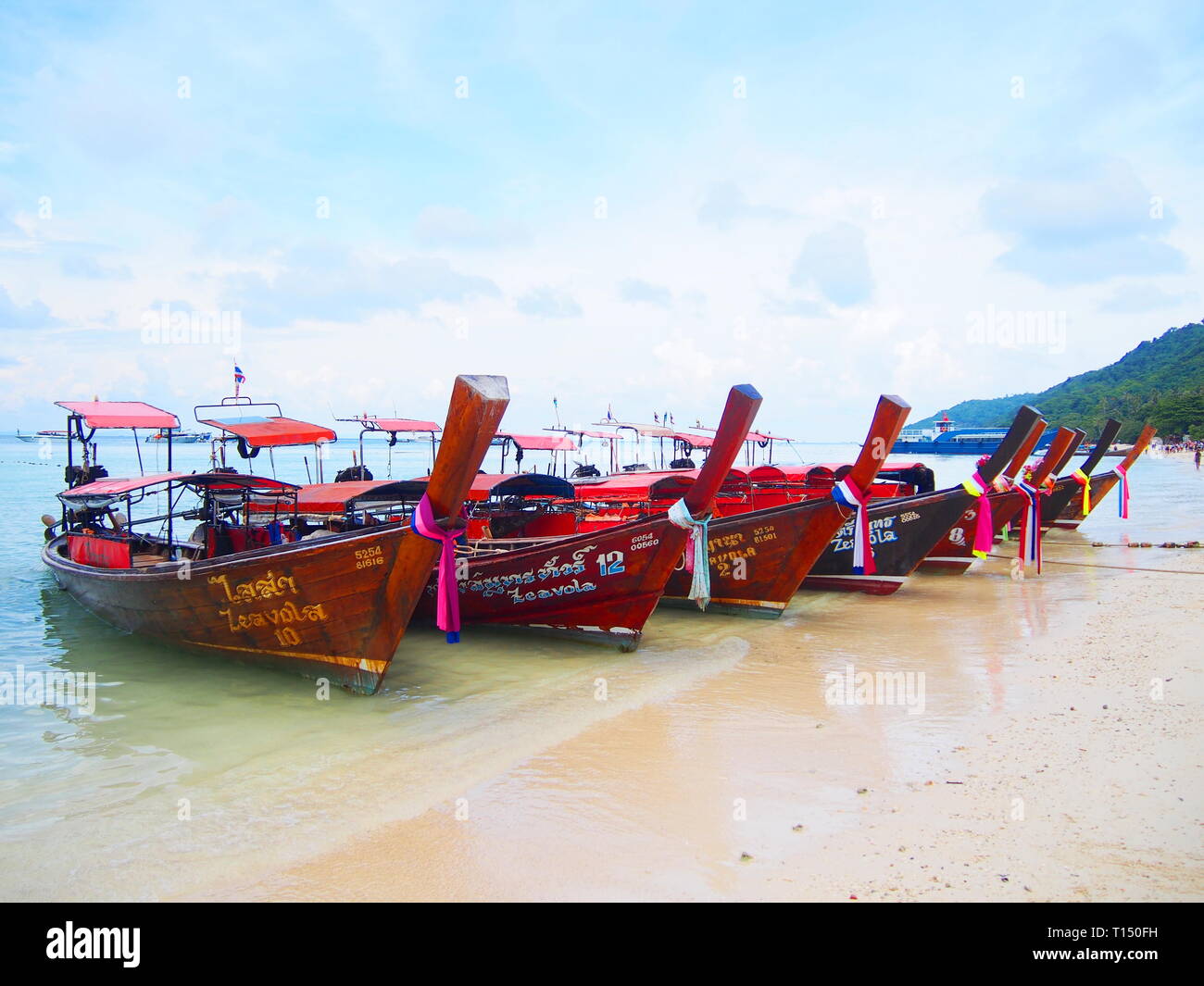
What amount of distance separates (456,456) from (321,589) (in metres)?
2.14

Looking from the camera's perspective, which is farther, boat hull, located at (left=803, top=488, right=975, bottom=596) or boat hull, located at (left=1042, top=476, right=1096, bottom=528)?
boat hull, located at (left=1042, top=476, right=1096, bottom=528)

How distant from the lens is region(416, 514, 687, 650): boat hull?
30.4 feet

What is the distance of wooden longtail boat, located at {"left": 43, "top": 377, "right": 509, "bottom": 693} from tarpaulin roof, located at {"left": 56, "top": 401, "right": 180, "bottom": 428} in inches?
161

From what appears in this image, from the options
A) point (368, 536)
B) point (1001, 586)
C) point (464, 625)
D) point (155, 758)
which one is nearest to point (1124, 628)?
point (1001, 586)

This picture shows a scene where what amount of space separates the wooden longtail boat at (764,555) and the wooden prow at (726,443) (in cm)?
201

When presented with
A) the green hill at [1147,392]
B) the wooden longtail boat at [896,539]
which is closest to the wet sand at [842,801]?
the wooden longtail boat at [896,539]

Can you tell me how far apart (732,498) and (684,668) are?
22.5ft

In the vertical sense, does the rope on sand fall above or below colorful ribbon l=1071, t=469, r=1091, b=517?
below

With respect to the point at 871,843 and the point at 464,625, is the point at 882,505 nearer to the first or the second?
the point at 464,625

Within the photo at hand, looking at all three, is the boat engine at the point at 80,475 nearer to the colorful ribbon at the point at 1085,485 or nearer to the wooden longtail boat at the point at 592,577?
the wooden longtail boat at the point at 592,577

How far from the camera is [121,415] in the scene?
13758mm

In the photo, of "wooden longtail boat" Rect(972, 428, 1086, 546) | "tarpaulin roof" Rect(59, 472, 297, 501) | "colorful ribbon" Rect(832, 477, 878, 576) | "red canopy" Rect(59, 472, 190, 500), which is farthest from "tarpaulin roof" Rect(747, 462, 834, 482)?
"red canopy" Rect(59, 472, 190, 500)

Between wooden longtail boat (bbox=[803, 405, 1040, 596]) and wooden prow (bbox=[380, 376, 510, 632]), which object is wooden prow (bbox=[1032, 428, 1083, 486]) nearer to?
wooden longtail boat (bbox=[803, 405, 1040, 596])

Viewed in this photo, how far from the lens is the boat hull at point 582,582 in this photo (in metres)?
9.27
